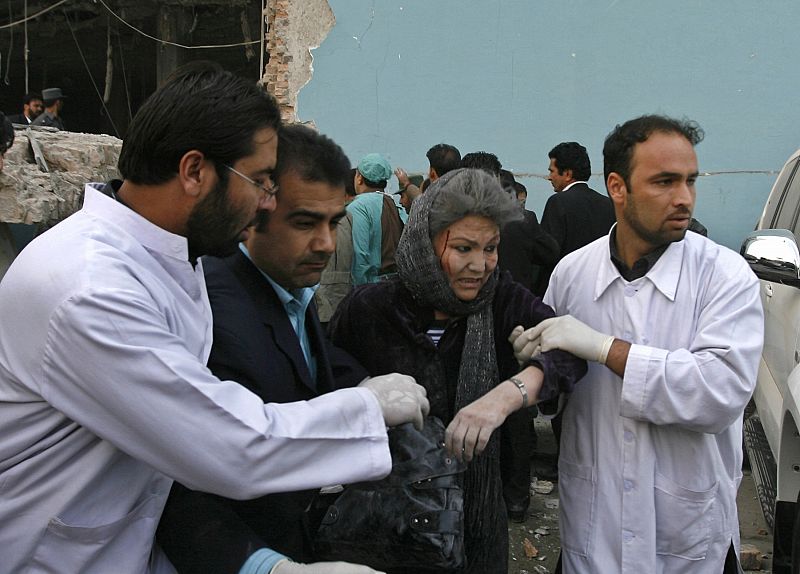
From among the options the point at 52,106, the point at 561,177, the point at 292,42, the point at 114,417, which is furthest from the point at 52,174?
the point at 114,417

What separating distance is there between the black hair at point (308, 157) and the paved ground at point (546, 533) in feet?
9.11

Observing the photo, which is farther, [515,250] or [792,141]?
[792,141]

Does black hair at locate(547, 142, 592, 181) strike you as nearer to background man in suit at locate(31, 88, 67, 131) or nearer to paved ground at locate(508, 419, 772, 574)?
paved ground at locate(508, 419, 772, 574)

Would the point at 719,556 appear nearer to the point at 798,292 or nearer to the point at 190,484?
the point at 190,484

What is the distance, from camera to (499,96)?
741 centimetres

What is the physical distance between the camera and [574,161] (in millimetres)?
5523

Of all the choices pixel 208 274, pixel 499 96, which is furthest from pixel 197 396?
pixel 499 96

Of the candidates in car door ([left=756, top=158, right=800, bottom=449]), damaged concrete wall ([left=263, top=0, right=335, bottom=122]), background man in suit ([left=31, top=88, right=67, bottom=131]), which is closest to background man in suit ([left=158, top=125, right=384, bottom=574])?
car door ([left=756, top=158, right=800, bottom=449])

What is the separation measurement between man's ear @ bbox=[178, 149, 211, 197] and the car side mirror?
2.35m

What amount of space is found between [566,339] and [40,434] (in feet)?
4.11

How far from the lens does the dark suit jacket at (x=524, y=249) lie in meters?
4.77

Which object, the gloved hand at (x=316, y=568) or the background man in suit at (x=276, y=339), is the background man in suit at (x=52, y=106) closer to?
the background man in suit at (x=276, y=339)

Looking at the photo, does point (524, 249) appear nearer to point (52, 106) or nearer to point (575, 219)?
point (575, 219)

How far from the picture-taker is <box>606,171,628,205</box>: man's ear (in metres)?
2.21
